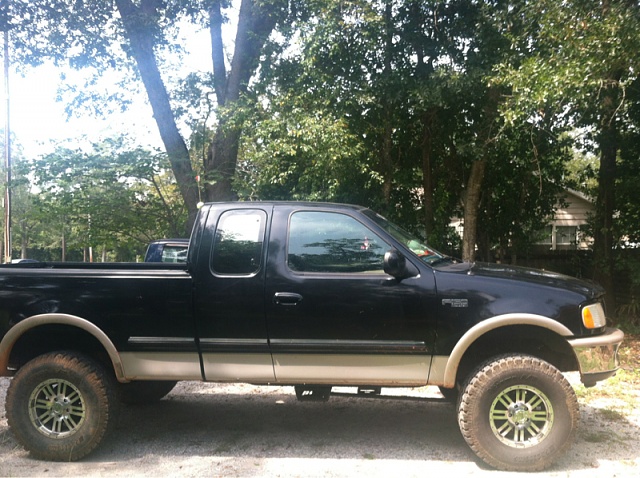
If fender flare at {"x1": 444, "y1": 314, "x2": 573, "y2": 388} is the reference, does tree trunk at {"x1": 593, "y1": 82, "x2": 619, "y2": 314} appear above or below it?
above

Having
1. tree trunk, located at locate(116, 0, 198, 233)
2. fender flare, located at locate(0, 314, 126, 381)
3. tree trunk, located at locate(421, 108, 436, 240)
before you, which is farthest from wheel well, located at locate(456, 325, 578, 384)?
tree trunk, located at locate(116, 0, 198, 233)

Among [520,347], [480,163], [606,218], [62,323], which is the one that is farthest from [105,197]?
[520,347]

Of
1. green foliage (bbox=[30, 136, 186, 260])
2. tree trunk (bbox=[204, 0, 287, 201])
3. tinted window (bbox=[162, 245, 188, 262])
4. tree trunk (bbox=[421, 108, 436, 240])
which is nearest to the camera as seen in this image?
tinted window (bbox=[162, 245, 188, 262])

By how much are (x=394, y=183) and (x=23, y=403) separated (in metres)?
9.49

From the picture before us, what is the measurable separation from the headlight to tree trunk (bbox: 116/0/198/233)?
9.85 metres

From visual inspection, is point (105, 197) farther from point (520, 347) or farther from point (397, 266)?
point (520, 347)

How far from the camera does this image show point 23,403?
15.7 feet

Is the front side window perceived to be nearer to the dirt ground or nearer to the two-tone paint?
the two-tone paint

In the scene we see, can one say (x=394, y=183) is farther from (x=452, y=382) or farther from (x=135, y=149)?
(x=452, y=382)

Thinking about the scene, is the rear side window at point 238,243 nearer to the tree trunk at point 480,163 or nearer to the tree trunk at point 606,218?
the tree trunk at point 480,163

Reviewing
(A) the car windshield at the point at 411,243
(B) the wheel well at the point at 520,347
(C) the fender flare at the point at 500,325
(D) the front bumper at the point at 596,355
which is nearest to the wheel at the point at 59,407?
(A) the car windshield at the point at 411,243

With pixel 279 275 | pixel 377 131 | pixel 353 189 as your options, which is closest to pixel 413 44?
pixel 377 131

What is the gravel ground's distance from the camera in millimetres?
4543

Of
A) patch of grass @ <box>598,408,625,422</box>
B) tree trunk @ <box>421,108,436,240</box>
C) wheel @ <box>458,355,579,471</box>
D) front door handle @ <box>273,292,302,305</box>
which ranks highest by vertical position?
tree trunk @ <box>421,108,436,240</box>
